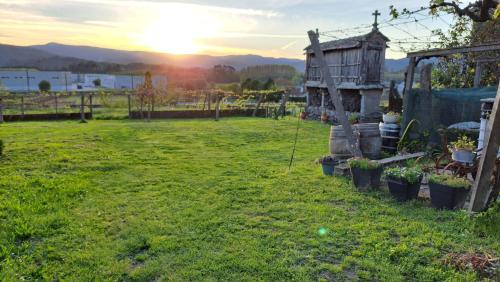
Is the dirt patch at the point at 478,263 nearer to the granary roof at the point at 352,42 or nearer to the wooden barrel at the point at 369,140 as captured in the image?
the wooden barrel at the point at 369,140

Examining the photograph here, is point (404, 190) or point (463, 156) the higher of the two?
point (463, 156)

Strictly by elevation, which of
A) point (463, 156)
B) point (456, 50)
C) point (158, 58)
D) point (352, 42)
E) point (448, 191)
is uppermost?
point (158, 58)

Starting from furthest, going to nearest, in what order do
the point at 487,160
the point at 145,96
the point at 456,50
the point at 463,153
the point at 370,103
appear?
the point at 145,96 → the point at 370,103 → the point at 456,50 → the point at 463,153 → the point at 487,160

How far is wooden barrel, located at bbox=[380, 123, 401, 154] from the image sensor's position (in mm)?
10133

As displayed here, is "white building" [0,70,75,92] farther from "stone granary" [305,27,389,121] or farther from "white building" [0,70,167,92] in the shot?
"stone granary" [305,27,389,121]

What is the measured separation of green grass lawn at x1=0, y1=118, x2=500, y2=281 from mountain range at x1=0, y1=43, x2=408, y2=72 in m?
112

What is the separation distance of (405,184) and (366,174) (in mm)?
769

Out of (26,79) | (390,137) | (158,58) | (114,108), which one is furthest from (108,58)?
(390,137)

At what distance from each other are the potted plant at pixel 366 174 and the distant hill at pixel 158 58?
147343mm

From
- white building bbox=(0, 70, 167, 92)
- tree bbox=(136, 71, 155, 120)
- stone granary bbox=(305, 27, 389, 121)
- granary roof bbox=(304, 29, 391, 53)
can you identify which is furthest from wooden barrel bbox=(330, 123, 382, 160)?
white building bbox=(0, 70, 167, 92)

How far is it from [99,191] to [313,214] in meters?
3.80

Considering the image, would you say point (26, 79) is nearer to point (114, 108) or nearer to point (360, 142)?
point (114, 108)

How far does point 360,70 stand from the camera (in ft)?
62.8

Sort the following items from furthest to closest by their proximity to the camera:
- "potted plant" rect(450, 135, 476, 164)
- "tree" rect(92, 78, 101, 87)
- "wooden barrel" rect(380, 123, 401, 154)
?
1. "tree" rect(92, 78, 101, 87)
2. "wooden barrel" rect(380, 123, 401, 154)
3. "potted plant" rect(450, 135, 476, 164)
